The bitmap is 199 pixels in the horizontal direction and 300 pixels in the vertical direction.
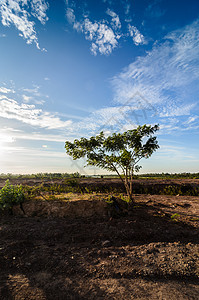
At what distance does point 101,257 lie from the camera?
3598 mm

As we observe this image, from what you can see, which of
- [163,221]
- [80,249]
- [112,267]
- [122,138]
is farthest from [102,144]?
[112,267]

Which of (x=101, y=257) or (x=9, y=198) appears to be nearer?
(x=101, y=257)

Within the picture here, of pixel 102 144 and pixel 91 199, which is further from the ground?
pixel 102 144

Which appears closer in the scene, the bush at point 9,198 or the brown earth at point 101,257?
the brown earth at point 101,257

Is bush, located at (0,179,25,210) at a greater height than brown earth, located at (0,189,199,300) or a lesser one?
greater

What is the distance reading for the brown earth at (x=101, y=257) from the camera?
8.86 ft

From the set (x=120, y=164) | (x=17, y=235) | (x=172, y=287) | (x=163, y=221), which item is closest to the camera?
(x=172, y=287)

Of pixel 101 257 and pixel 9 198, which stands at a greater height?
pixel 9 198

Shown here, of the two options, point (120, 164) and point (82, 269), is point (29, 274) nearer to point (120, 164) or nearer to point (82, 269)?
point (82, 269)

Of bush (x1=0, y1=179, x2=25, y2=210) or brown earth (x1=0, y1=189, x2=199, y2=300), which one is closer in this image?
brown earth (x1=0, y1=189, x2=199, y2=300)

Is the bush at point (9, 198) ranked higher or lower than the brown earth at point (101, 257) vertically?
higher

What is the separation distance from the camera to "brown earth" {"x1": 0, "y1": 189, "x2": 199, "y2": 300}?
270 centimetres

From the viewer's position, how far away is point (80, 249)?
3959 millimetres

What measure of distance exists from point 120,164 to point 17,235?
5051 mm
